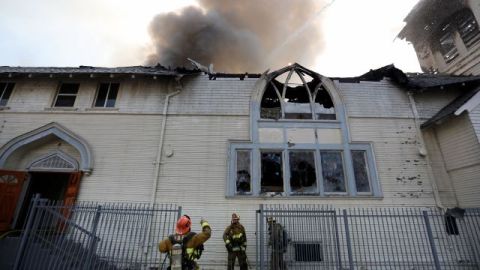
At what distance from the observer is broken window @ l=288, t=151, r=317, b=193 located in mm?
9828

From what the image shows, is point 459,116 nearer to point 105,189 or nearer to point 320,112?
point 320,112

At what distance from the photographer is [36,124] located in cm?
1055

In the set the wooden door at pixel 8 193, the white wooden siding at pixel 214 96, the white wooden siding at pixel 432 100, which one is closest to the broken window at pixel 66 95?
the wooden door at pixel 8 193

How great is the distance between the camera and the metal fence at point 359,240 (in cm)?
795

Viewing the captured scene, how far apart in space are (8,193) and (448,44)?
25627 mm

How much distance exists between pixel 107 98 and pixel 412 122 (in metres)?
13.6

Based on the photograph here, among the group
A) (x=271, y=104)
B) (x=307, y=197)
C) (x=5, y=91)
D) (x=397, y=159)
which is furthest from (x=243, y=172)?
(x=5, y=91)

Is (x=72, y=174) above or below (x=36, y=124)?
below

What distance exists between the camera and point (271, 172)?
33.0ft

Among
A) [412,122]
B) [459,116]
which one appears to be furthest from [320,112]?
[459,116]

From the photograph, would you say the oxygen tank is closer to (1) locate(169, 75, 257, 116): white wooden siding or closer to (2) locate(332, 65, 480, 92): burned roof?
(1) locate(169, 75, 257, 116): white wooden siding

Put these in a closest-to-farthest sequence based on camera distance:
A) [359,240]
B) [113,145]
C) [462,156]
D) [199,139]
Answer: [359,240] → [462,156] → [113,145] → [199,139]

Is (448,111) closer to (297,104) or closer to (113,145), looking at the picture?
(297,104)

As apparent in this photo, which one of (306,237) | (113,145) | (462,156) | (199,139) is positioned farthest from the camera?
(199,139)
